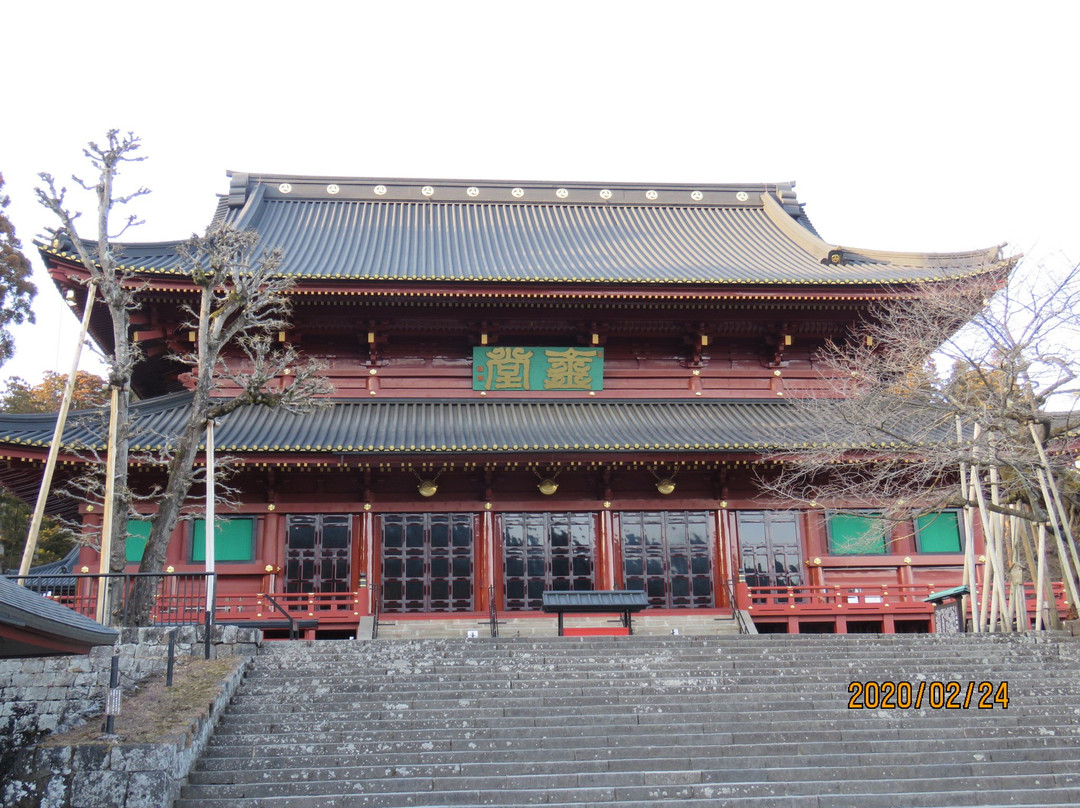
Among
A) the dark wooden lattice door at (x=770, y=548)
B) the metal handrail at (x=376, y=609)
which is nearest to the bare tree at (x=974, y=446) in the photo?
the dark wooden lattice door at (x=770, y=548)

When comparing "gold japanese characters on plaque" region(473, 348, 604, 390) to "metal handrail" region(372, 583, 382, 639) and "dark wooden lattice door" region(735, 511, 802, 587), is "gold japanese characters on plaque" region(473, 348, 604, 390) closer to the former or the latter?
"dark wooden lattice door" region(735, 511, 802, 587)

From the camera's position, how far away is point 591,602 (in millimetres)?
15008

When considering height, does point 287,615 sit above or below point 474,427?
below

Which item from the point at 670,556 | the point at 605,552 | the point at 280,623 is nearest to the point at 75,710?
the point at 280,623

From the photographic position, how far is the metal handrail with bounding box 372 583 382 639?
16.6 m

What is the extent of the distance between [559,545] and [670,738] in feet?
27.5

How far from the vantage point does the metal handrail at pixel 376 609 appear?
16625mm

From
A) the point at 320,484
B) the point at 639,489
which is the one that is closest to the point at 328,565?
the point at 320,484

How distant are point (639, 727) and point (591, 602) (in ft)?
15.1

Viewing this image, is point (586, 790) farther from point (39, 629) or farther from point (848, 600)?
point (848, 600)

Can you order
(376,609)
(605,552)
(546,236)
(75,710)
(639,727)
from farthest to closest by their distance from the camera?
1. (546,236)
2. (605,552)
3. (376,609)
4. (75,710)
5. (639,727)

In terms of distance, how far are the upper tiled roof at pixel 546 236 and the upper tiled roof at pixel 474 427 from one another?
2.87 metres
